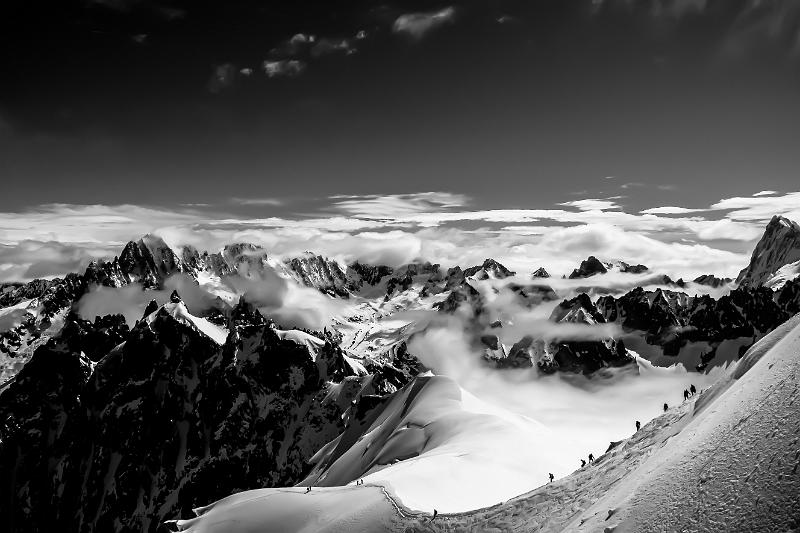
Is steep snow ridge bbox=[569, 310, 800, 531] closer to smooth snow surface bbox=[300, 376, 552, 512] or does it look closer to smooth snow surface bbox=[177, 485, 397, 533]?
smooth snow surface bbox=[177, 485, 397, 533]

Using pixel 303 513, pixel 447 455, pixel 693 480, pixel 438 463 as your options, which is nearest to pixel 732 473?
pixel 693 480

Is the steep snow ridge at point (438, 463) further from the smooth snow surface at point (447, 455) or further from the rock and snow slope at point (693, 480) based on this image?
the rock and snow slope at point (693, 480)

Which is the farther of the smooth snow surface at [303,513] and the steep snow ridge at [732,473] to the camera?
the smooth snow surface at [303,513]

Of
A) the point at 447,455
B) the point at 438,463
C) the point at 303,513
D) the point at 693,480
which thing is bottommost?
the point at 447,455

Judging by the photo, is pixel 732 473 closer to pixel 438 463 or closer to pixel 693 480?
pixel 693 480

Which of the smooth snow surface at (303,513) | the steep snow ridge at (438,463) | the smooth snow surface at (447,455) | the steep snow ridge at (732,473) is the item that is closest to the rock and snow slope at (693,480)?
the steep snow ridge at (732,473)

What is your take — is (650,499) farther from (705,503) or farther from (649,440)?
(649,440)

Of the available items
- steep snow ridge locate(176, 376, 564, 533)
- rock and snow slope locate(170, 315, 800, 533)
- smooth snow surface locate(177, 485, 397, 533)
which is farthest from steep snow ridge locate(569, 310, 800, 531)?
steep snow ridge locate(176, 376, 564, 533)

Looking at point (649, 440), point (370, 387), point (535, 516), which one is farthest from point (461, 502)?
point (370, 387)
